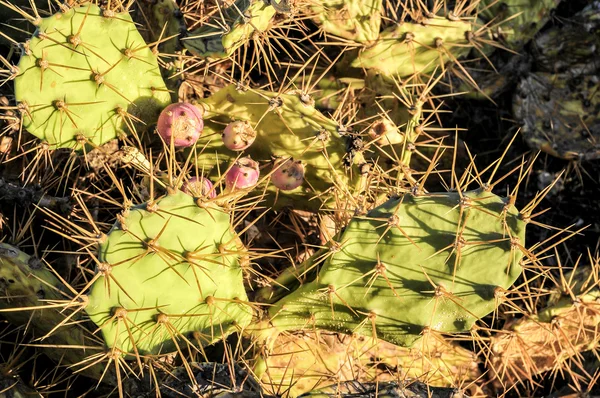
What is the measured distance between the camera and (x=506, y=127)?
3.20 m

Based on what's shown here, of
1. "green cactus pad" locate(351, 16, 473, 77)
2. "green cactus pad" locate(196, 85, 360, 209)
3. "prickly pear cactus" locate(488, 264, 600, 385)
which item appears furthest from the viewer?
"green cactus pad" locate(351, 16, 473, 77)

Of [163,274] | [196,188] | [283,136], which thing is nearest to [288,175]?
[283,136]

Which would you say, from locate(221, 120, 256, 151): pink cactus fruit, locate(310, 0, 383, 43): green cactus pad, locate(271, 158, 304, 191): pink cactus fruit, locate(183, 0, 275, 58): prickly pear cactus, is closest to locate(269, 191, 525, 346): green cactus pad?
locate(271, 158, 304, 191): pink cactus fruit

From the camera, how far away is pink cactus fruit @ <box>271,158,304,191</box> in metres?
2.33

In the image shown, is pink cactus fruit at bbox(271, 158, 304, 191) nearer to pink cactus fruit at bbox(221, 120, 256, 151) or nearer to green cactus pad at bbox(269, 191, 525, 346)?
pink cactus fruit at bbox(221, 120, 256, 151)

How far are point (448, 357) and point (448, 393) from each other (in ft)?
1.80

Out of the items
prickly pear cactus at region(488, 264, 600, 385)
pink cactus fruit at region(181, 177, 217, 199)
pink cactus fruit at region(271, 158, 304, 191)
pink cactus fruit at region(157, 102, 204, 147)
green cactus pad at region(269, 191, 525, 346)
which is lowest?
prickly pear cactus at region(488, 264, 600, 385)

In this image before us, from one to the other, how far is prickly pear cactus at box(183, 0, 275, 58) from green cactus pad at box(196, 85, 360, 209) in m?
0.14

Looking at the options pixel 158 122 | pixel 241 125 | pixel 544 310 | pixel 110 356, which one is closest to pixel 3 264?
pixel 110 356

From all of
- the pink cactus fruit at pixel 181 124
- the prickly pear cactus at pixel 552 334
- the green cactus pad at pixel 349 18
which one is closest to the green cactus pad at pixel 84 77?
the pink cactus fruit at pixel 181 124

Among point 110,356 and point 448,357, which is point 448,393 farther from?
point 110,356

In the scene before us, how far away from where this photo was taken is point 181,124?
2.20 meters

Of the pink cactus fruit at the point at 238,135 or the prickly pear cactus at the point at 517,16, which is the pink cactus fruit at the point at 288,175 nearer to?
the pink cactus fruit at the point at 238,135

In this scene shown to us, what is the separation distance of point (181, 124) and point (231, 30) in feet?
1.08
